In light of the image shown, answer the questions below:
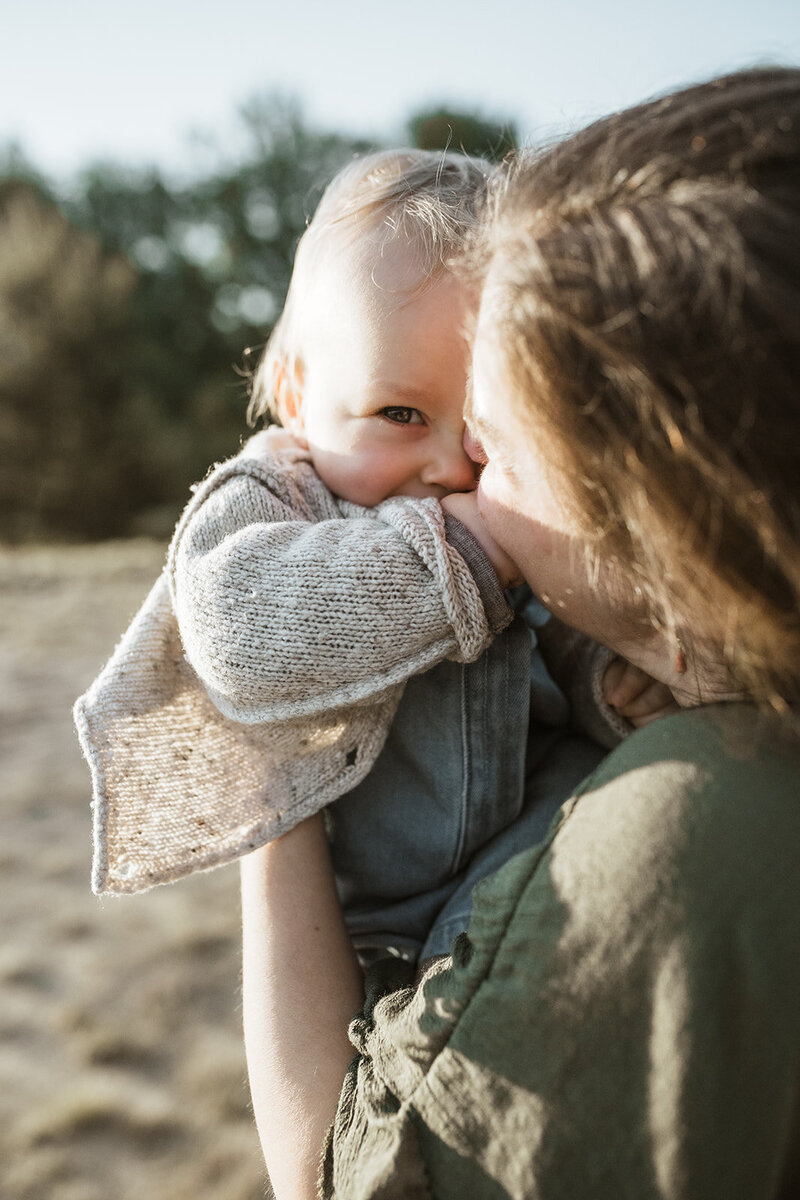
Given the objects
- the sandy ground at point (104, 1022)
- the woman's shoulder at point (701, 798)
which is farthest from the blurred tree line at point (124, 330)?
the woman's shoulder at point (701, 798)

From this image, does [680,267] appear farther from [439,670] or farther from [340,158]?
[340,158]

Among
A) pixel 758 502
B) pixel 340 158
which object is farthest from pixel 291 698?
pixel 340 158

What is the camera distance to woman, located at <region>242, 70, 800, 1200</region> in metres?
0.81

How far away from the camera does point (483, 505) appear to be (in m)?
1.20

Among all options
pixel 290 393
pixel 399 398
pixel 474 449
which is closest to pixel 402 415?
pixel 399 398

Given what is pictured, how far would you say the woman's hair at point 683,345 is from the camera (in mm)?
791

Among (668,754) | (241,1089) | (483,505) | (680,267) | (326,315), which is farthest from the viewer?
(241,1089)

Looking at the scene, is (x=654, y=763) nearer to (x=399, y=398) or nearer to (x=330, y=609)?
(x=330, y=609)

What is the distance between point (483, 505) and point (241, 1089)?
2318 millimetres

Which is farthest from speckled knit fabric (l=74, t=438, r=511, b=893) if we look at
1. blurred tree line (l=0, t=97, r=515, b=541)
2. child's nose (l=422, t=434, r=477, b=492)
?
blurred tree line (l=0, t=97, r=515, b=541)

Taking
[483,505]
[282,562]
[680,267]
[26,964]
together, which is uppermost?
[680,267]

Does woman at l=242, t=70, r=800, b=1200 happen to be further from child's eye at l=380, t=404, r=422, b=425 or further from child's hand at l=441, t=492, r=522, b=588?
child's eye at l=380, t=404, r=422, b=425

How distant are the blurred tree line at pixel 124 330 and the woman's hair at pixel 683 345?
49.4 feet

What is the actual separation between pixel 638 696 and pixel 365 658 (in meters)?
0.44
